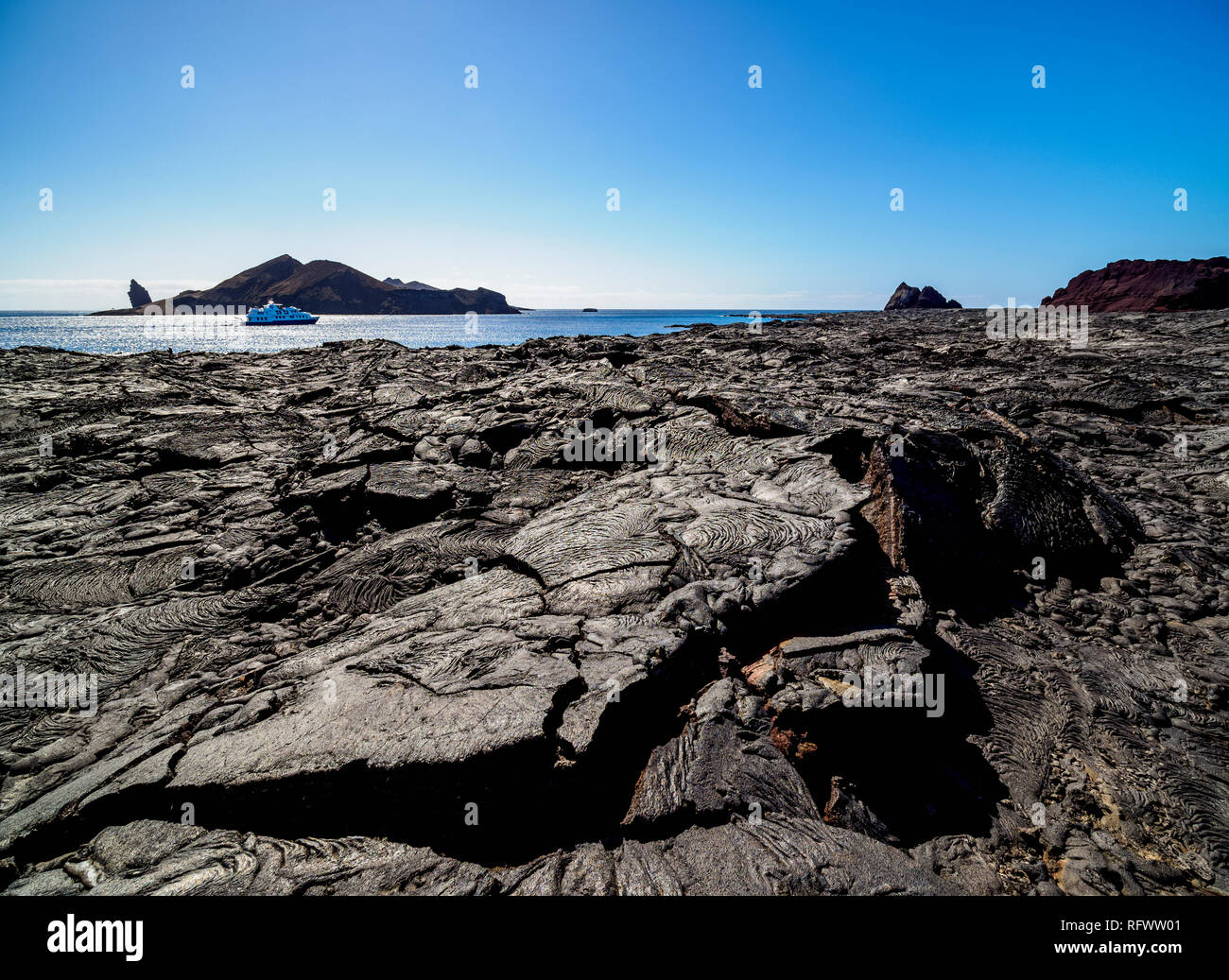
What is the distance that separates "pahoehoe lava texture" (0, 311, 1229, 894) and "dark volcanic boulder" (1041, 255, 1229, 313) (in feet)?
166

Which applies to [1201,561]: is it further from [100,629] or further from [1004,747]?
[100,629]

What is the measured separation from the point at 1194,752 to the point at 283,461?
11.1m

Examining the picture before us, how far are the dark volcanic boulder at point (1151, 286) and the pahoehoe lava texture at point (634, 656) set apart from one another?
166 feet

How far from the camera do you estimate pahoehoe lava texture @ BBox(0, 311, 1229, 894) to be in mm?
2713

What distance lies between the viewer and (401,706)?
3219 millimetres

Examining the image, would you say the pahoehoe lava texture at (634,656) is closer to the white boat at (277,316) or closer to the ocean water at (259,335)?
the ocean water at (259,335)

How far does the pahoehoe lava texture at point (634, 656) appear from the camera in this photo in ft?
8.90

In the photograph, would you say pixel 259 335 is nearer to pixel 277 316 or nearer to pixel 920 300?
pixel 277 316

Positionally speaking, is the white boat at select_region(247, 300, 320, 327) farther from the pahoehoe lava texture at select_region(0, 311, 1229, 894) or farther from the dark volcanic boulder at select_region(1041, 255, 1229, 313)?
the dark volcanic boulder at select_region(1041, 255, 1229, 313)

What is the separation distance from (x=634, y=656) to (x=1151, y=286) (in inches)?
2762

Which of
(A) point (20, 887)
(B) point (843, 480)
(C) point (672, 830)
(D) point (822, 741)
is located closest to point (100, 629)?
(A) point (20, 887)

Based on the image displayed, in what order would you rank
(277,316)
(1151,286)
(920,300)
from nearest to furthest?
(1151,286) → (277,316) → (920,300)

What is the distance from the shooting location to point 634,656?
343cm

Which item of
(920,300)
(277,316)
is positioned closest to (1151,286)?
(920,300)
